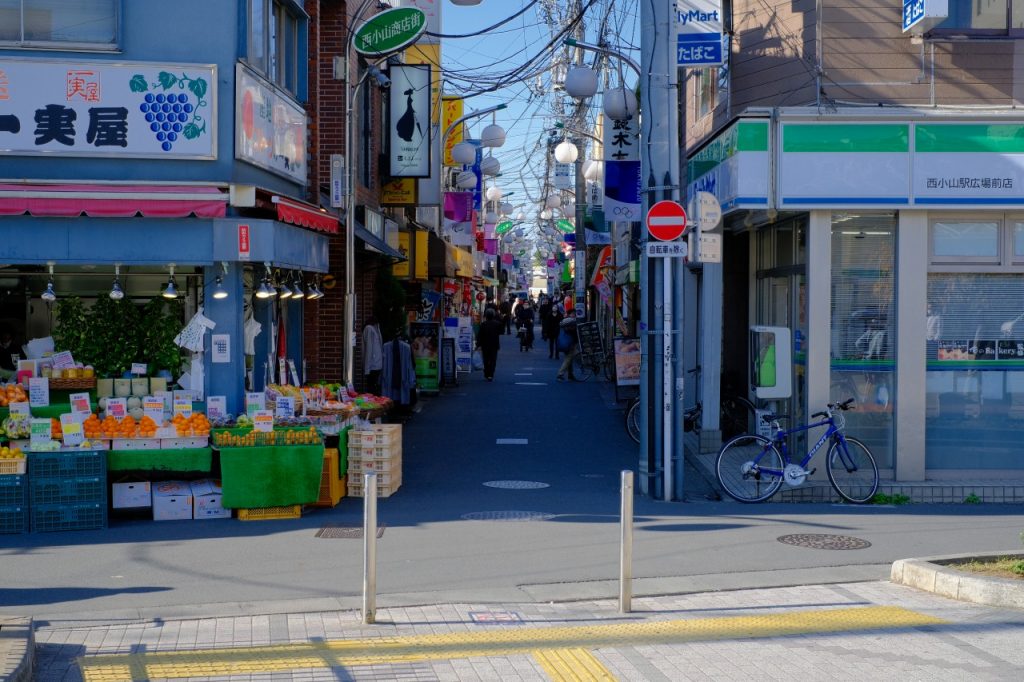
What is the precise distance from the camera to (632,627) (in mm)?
7352

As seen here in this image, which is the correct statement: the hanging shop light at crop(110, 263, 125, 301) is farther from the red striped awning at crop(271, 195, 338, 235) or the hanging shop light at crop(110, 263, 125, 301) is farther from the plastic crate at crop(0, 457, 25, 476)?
the plastic crate at crop(0, 457, 25, 476)

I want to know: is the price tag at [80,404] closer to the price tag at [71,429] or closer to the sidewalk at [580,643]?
the price tag at [71,429]

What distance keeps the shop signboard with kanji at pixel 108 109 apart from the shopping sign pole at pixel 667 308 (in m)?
4.89

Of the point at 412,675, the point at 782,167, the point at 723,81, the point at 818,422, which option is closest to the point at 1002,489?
the point at 818,422

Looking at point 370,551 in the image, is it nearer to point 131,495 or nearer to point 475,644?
point 475,644

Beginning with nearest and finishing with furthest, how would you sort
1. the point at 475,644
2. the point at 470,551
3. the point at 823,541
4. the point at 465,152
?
the point at 475,644 → the point at 470,551 → the point at 823,541 → the point at 465,152

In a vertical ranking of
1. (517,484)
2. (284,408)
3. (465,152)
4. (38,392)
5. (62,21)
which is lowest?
(517,484)

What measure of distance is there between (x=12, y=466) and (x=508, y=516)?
4.88 m

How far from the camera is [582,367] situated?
1234 inches

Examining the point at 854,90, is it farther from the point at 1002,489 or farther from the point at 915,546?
the point at 915,546

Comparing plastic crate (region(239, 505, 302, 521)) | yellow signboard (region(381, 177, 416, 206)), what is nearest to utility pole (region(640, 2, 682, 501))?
plastic crate (region(239, 505, 302, 521))

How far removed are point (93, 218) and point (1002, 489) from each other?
10520 millimetres

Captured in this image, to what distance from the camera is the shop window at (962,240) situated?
13.0 m

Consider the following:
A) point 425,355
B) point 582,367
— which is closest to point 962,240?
point 425,355
